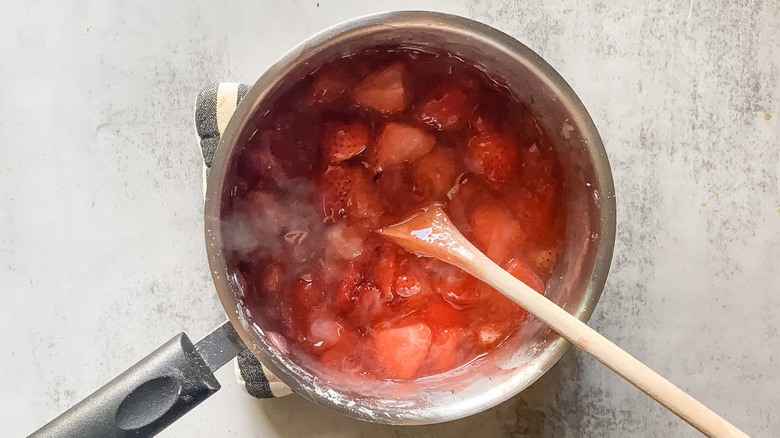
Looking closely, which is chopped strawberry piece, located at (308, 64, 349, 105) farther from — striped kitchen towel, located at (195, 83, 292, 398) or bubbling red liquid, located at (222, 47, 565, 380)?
striped kitchen towel, located at (195, 83, 292, 398)

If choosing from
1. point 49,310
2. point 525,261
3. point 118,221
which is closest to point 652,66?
point 525,261

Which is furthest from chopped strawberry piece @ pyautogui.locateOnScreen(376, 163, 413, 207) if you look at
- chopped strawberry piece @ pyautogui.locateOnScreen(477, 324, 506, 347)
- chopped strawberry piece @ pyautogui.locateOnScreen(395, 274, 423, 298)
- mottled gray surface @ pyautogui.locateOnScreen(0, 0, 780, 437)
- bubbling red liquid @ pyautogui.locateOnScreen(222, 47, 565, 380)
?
mottled gray surface @ pyautogui.locateOnScreen(0, 0, 780, 437)

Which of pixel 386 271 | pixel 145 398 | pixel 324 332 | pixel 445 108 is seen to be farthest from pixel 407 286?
pixel 145 398

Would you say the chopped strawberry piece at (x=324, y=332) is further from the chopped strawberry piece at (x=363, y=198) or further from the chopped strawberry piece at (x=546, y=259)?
the chopped strawberry piece at (x=546, y=259)

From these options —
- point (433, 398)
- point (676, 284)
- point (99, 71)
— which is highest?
point (99, 71)

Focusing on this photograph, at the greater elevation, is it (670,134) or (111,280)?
(111,280)

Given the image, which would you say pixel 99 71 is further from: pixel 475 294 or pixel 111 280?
pixel 475 294

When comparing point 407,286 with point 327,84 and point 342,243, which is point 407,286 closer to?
point 342,243
